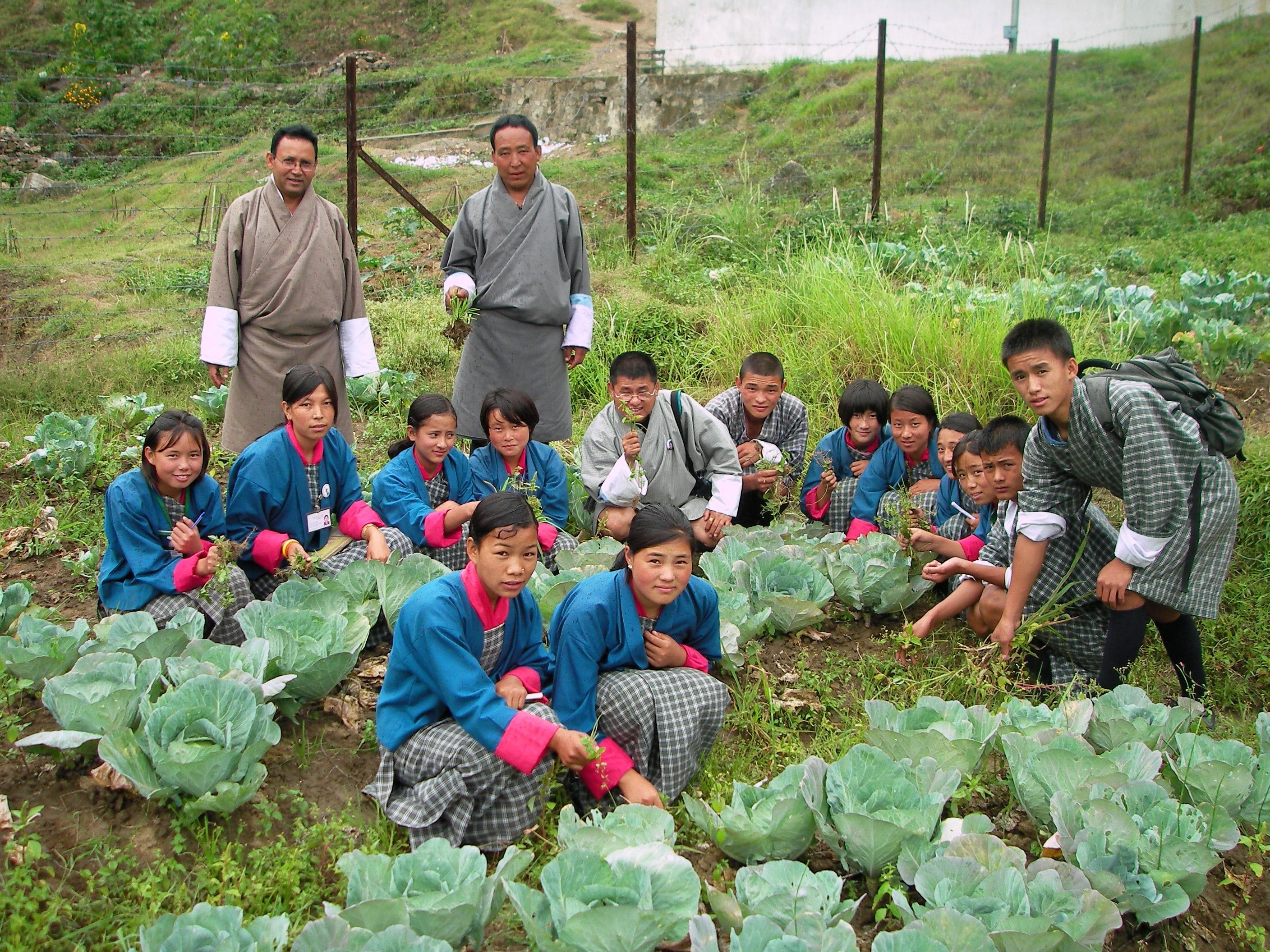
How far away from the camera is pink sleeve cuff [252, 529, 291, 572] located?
345 centimetres

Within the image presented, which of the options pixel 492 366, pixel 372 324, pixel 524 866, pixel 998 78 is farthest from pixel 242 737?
pixel 998 78

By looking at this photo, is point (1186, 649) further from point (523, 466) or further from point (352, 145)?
point (352, 145)

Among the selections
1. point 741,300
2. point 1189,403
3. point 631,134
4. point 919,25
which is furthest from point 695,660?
point 919,25

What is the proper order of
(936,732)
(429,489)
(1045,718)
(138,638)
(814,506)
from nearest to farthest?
1. (936,732)
2. (1045,718)
3. (138,638)
4. (429,489)
5. (814,506)

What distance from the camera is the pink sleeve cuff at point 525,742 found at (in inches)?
94.3

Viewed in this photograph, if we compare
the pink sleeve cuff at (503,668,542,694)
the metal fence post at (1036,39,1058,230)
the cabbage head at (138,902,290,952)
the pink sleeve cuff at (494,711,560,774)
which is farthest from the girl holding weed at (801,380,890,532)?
the metal fence post at (1036,39,1058,230)

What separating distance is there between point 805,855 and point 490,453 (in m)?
2.09

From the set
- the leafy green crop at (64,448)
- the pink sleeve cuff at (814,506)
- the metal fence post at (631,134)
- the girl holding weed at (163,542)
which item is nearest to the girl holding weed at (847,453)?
the pink sleeve cuff at (814,506)

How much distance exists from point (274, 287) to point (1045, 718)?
3138 mm

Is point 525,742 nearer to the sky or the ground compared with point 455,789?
nearer to the sky

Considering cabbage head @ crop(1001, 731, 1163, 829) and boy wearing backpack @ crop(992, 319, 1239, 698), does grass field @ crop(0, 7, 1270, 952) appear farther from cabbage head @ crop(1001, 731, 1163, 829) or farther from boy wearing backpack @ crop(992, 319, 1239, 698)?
boy wearing backpack @ crop(992, 319, 1239, 698)

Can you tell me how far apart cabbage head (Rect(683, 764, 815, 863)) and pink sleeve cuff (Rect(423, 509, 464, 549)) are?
66.2 inches

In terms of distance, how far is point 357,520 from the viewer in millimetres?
3693

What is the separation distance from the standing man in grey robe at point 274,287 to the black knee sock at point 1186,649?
3130 mm
